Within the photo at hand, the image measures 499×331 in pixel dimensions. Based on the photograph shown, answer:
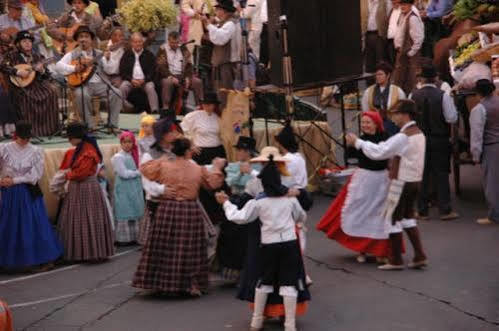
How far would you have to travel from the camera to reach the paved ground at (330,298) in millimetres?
9969

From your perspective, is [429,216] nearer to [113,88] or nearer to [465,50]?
[465,50]

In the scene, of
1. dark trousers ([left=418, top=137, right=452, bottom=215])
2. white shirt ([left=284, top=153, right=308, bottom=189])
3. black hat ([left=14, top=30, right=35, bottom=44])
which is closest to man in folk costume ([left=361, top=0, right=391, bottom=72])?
dark trousers ([left=418, top=137, right=452, bottom=215])

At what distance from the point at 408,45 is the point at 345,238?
6.25 m

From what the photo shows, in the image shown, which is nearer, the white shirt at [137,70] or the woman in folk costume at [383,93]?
the woman in folk costume at [383,93]

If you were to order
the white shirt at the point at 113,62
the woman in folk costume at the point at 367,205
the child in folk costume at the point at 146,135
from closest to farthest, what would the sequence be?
the woman in folk costume at the point at 367,205 < the child in folk costume at the point at 146,135 < the white shirt at the point at 113,62

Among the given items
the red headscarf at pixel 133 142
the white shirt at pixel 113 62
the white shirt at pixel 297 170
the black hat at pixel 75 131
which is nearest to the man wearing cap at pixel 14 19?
the white shirt at pixel 113 62

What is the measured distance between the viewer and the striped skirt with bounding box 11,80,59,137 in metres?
15.9

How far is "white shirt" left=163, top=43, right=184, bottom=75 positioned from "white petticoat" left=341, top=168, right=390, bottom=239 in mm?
6801

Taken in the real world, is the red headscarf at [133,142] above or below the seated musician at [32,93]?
below

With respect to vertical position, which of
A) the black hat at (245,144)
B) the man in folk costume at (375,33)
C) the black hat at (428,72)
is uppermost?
the man in folk costume at (375,33)

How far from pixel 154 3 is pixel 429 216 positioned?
6.67 metres

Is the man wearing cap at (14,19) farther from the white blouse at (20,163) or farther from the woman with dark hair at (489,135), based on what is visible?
the woman with dark hair at (489,135)

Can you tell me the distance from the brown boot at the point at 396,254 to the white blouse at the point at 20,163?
4204 millimetres

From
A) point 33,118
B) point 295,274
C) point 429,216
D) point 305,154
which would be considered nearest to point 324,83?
point 305,154
